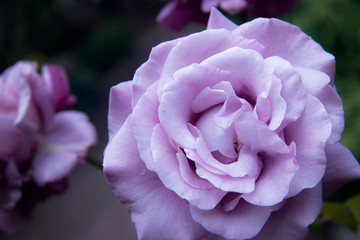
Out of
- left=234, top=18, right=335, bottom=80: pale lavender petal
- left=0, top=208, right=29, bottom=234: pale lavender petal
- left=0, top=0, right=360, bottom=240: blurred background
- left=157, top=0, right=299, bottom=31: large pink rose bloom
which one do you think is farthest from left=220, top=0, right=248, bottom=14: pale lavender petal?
left=0, top=208, right=29, bottom=234: pale lavender petal

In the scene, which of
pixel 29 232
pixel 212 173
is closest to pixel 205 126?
pixel 212 173

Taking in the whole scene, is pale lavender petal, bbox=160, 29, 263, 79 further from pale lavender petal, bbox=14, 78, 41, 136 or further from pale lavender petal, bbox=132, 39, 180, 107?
pale lavender petal, bbox=14, 78, 41, 136

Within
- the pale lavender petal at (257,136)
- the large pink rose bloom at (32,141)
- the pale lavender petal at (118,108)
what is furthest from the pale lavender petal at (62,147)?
the pale lavender petal at (257,136)

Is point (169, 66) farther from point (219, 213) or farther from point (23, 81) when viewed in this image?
point (23, 81)

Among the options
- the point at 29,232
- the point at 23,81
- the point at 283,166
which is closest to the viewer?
the point at 283,166

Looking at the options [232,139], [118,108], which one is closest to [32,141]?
[118,108]

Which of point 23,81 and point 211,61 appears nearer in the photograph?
point 211,61
